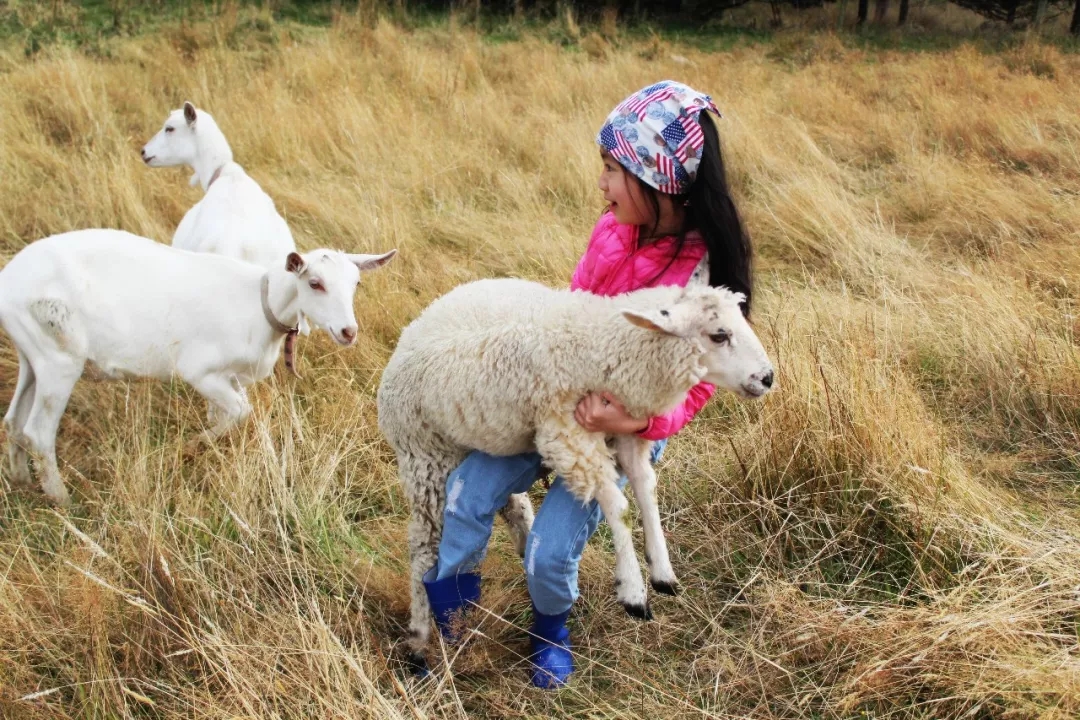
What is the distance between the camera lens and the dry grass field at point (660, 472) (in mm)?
2217

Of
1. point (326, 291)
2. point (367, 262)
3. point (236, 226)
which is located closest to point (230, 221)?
point (236, 226)

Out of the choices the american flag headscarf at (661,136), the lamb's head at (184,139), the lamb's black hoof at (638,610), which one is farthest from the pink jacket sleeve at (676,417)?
the lamb's head at (184,139)

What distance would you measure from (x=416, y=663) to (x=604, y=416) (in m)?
0.90

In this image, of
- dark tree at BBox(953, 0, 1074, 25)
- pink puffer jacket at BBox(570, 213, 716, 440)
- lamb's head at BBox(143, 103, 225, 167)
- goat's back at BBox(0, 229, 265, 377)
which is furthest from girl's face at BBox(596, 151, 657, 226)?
dark tree at BBox(953, 0, 1074, 25)

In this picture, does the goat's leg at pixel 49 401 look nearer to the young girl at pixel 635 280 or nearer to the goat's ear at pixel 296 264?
the goat's ear at pixel 296 264

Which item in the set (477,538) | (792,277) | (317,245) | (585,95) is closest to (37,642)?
(477,538)

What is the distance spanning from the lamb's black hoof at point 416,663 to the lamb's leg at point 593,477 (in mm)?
650

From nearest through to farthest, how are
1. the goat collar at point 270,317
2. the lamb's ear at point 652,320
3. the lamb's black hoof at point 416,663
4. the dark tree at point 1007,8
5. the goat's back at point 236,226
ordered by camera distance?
the lamb's ear at point 652,320, the lamb's black hoof at point 416,663, the goat collar at point 270,317, the goat's back at point 236,226, the dark tree at point 1007,8

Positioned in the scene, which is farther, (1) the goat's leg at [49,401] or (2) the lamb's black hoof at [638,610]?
(1) the goat's leg at [49,401]

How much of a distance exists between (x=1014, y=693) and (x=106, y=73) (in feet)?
27.3

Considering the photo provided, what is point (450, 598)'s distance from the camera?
2.43 m

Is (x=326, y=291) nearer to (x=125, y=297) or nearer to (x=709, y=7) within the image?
(x=125, y=297)

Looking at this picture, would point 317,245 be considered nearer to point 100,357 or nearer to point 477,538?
point 100,357

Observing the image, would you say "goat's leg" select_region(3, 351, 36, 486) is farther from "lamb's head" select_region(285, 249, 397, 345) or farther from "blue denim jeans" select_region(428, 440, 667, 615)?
"blue denim jeans" select_region(428, 440, 667, 615)
